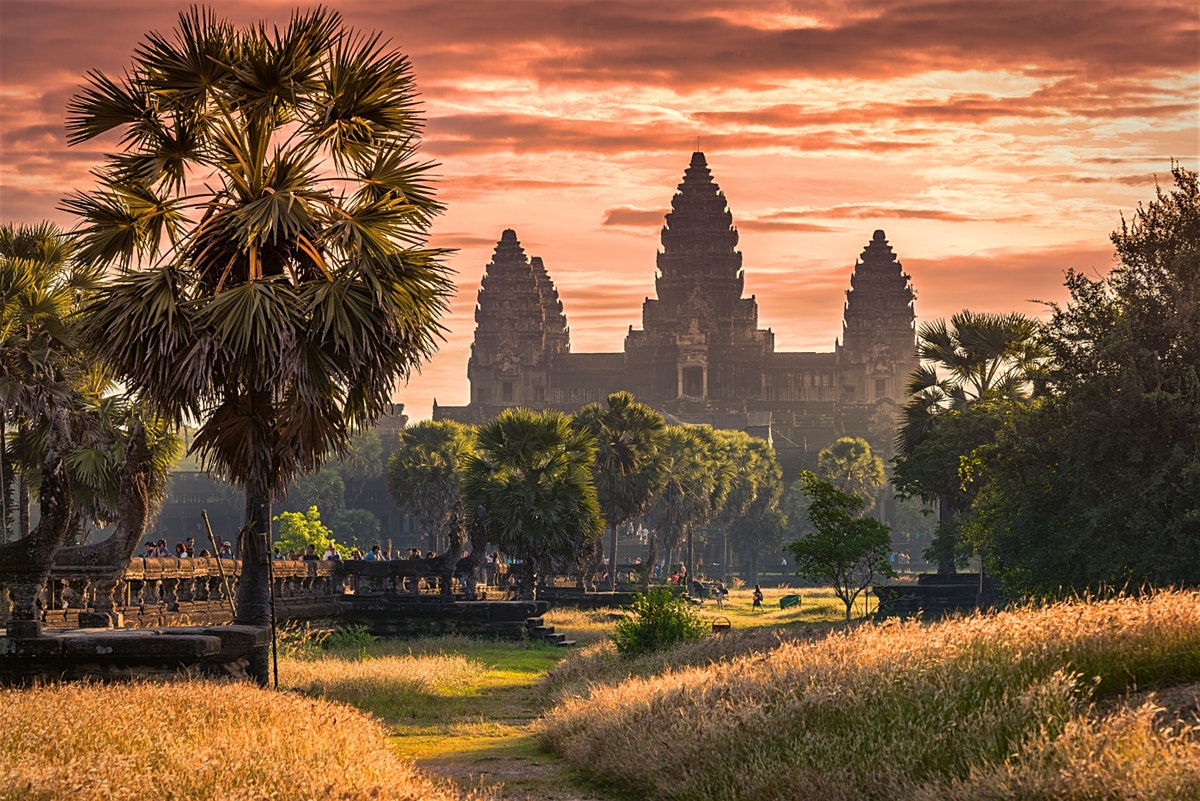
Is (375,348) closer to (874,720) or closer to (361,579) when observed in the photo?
(874,720)

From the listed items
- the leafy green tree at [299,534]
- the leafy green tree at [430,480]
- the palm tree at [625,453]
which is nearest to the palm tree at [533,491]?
the palm tree at [625,453]

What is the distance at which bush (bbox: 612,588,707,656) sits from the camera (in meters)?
28.5

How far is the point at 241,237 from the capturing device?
63.8 feet

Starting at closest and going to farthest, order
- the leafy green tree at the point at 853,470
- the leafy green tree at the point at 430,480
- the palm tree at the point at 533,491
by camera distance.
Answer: the palm tree at the point at 533,491 < the leafy green tree at the point at 430,480 < the leafy green tree at the point at 853,470

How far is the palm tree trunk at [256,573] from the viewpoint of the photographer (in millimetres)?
19953

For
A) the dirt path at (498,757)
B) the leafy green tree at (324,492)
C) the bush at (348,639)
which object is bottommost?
the dirt path at (498,757)

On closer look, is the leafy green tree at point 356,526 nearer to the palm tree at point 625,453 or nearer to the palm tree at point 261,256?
the palm tree at point 625,453

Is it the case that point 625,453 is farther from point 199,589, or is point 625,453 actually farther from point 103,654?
point 103,654

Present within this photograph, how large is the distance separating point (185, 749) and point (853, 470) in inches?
4513

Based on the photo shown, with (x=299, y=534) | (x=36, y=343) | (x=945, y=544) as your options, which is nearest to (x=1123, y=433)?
(x=36, y=343)

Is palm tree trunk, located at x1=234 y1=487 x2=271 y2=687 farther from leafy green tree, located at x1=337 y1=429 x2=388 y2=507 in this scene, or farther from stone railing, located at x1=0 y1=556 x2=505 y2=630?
leafy green tree, located at x1=337 y1=429 x2=388 y2=507

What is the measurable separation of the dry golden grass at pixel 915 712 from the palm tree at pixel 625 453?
51.7 metres

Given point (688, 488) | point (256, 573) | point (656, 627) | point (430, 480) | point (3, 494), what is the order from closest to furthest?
point (256, 573), point (656, 627), point (3, 494), point (430, 480), point (688, 488)

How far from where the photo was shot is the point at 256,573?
21.1 meters
